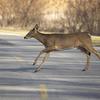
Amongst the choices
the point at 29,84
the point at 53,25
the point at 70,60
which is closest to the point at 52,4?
the point at 53,25

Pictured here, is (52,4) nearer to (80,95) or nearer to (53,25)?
(53,25)

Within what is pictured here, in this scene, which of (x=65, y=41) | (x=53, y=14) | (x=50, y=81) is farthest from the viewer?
(x=53, y=14)

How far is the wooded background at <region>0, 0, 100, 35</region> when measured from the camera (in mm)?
62812

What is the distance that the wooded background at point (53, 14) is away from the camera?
6281 centimetres

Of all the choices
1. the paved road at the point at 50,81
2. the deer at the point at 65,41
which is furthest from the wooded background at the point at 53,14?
the deer at the point at 65,41

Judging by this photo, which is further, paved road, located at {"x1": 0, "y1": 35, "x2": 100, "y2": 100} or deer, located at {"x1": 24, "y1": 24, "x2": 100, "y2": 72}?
deer, located at {"x1": 24, "y1": 24, "x2": 100, "y2": 72}

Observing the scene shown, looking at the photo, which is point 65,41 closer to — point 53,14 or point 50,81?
point 50,81

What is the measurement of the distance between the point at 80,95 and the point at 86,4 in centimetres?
5072

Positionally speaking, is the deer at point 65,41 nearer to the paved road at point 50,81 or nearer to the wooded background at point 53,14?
the paved road at point 50,81

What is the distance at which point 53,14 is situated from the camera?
266ft

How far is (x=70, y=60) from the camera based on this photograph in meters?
26.6

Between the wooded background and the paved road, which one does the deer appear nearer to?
the paved road

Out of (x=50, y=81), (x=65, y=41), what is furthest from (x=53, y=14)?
(x=50, y=81)

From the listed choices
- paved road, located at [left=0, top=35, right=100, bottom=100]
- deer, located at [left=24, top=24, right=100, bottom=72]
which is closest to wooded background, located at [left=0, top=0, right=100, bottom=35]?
paved road, located at [left=0, top=35, right=100, bottom=100]
